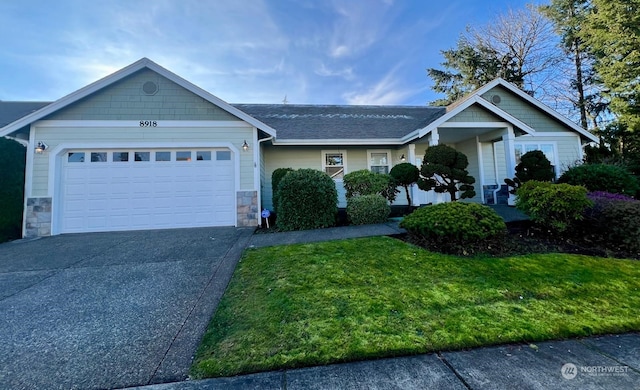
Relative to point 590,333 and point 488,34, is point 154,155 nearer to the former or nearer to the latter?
point 590,333

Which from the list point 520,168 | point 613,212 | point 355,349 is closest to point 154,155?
point 355,349

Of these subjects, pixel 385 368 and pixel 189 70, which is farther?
pixel 189 70

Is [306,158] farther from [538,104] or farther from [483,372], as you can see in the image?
[538,104]

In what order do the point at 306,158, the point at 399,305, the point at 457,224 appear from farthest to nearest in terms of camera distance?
the point at 306,158, the point at 457,224, the point at 399,305

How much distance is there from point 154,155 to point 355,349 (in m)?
8.67

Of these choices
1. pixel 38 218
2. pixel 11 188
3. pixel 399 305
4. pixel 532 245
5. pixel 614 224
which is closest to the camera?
pixel 399 305

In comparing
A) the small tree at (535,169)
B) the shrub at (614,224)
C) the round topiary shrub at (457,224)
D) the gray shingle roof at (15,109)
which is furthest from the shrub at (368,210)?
the gray shingle roof at (15,109)

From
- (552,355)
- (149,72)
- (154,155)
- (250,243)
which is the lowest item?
(552,355)

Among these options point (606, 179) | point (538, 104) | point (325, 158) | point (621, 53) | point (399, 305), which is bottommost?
point (399, 305)

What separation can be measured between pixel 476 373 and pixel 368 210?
19.5 ft

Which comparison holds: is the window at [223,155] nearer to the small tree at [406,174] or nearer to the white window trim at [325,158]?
the white window trim at [325,158]

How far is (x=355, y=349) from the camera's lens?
2.32 metres

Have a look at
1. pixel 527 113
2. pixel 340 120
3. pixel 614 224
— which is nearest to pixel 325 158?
pixel 340 120

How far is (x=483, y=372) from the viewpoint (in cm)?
205
